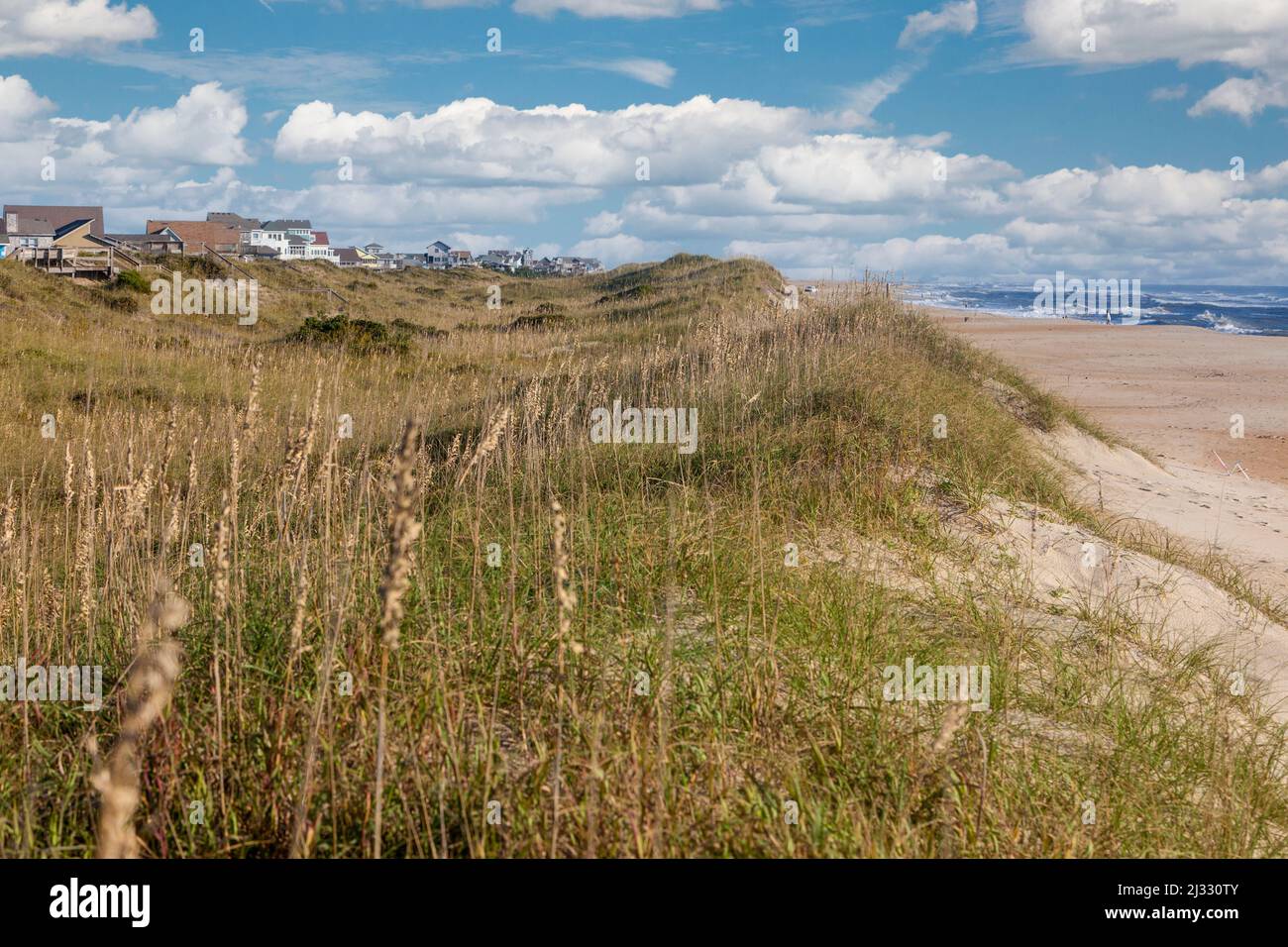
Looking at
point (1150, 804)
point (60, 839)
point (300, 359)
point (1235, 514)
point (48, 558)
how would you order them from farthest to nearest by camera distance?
point (300, 359) → point (1235, 514) → point (48, 558) → point (1150, 804) → point (60, 839)

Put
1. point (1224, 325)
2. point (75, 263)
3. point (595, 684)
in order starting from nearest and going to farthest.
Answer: point (595, 684) < point (75, 263) < point (1224, 325)

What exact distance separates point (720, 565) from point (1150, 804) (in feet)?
7.21

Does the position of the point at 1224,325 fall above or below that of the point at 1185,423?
Result: above

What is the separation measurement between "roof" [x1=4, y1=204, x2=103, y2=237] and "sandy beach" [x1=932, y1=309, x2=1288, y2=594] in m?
73.8

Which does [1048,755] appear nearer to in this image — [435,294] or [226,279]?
→ [226,279]

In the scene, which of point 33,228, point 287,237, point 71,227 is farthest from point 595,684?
point 287,237

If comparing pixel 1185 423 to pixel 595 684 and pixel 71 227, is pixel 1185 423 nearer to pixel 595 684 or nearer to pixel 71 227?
pixel 595 684

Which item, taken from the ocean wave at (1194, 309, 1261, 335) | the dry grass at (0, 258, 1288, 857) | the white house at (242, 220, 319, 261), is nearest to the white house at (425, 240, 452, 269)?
the white house at (242, 220, 319, 261)

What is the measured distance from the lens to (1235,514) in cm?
1089

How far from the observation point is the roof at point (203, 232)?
84688mm

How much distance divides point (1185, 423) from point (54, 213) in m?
90.7

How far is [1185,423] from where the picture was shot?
19.2 m

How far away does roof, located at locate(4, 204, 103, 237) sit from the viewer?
266 feet
